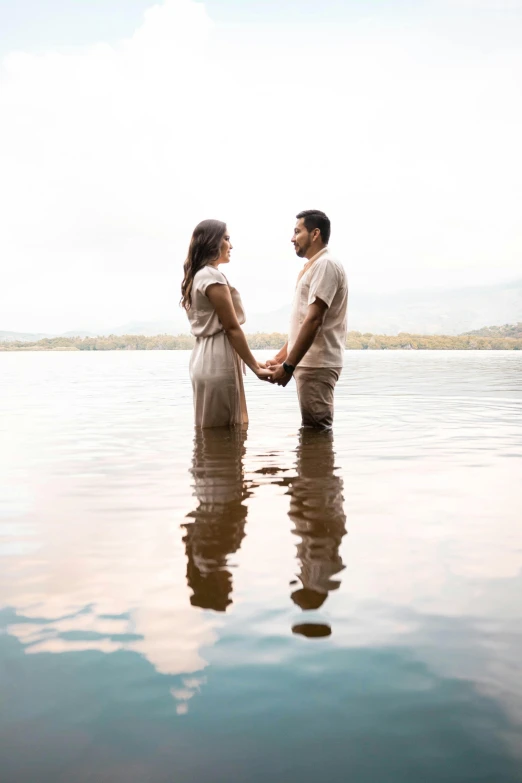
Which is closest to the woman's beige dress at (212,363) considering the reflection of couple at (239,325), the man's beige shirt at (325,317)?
the reflection of couple at (239,325)

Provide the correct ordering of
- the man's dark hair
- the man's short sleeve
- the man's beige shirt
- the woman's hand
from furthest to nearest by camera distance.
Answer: the woman's hand, the man's dark hair, the man's beige shirt, the man's short sleeve

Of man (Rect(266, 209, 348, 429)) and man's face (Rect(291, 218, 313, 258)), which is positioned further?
man's face (Rect(291, 218, 313, 258))

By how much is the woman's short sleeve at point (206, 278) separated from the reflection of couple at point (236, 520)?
1.24 metres

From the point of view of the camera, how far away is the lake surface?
1.64m

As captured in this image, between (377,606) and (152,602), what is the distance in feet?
2.39

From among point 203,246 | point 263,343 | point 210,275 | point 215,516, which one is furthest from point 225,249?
point 263,343

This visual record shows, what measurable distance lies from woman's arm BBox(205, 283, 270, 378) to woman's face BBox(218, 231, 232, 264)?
0.91ft

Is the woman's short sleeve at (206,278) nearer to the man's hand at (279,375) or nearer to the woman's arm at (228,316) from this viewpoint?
the woman's arm at (228,316)

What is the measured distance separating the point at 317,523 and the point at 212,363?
2553mm

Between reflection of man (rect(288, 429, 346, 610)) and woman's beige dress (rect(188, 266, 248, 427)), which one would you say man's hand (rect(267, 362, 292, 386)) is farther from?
reflection of man (rect(288, 429, 346, 610))

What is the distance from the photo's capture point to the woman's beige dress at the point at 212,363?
5.83m

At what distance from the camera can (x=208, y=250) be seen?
584 cm

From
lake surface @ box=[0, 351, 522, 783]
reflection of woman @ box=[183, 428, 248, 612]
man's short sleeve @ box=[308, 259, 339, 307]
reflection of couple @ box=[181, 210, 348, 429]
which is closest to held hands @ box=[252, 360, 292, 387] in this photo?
reflection of couple @ box=[181, 210, 348, 429]

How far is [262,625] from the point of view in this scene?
2.29m
